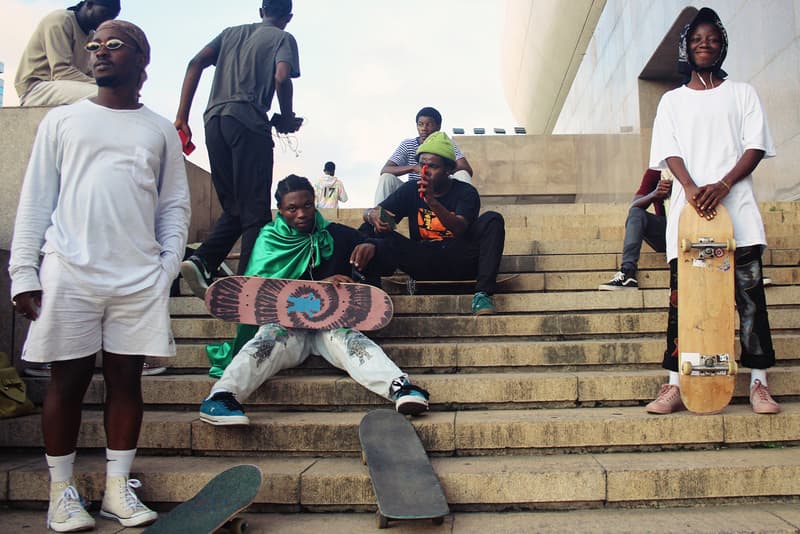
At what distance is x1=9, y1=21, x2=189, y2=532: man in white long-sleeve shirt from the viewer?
8.52 feet

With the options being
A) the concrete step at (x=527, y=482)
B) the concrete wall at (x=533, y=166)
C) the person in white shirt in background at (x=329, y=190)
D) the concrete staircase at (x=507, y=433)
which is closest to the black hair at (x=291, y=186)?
the concrete staircase at (x=507, y=433)

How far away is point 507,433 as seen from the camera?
308 centimetres

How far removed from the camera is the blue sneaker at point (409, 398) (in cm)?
314

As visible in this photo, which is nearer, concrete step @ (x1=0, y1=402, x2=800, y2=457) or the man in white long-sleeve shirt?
the man in white long-sleeve shirt

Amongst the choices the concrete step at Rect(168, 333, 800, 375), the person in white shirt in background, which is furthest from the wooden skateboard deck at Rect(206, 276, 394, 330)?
the person in white shirt in background

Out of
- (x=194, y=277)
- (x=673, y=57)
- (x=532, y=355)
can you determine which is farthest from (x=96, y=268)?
(x=673, y=57)

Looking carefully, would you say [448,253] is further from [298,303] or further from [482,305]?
[298,303]

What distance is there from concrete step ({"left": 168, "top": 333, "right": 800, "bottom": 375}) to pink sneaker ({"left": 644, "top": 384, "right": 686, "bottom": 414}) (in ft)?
1.73

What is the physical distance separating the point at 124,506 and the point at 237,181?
234cm

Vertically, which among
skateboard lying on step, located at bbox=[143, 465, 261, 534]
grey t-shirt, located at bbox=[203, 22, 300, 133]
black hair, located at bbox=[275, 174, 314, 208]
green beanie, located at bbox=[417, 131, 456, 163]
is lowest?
skateboard lying on step, located at bbox=[143, 465, 261, 534]

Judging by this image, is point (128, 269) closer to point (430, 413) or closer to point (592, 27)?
point (430, 413)

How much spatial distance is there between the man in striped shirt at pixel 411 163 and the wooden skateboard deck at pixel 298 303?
8.22ft

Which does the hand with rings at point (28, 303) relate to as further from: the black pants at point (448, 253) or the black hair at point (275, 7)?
the black hair at point (275, 7)

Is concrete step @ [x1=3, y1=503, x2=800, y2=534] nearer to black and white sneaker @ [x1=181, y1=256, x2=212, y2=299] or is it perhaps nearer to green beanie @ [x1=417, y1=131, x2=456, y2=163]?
black and white sneaker @ [x1=181, y1=256, x2=212, y2=299]
